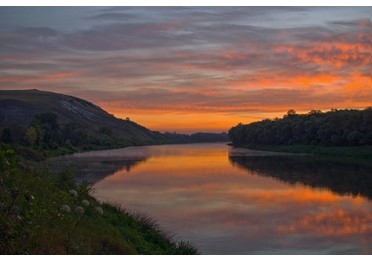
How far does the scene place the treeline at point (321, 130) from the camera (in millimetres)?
39750

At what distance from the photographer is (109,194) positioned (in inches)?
690

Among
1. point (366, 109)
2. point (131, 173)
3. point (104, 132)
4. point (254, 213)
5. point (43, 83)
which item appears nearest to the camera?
point (254, 213)

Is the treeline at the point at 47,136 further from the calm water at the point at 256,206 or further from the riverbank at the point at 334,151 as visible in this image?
the riverbank at the point at 334,151

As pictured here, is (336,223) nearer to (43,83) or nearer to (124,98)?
(124,98)

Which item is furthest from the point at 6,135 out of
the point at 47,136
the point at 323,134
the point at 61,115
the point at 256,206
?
the point at 61,115

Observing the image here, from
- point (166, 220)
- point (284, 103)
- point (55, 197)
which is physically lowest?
point (166, 220)

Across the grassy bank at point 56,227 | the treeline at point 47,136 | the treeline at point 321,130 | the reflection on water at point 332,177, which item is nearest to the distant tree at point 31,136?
the treeline at point 47,136

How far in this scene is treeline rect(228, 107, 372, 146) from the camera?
39.8 meters

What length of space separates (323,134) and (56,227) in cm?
3992

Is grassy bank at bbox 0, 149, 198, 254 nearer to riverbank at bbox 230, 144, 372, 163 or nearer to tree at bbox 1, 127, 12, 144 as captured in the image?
riverbank at bbox 230, 144, 372, 163

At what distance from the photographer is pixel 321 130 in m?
44.3

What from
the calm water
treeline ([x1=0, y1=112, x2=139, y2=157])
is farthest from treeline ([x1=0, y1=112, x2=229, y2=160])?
the calm water
